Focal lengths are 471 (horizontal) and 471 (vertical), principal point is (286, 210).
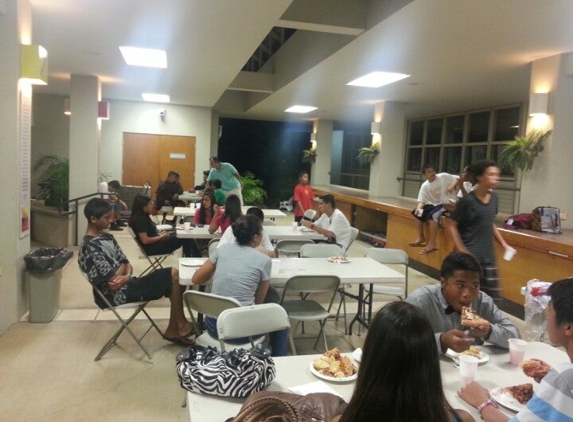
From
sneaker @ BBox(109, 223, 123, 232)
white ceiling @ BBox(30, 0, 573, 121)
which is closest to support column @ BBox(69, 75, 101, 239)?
white ceiling @ BBox(30, 0, 573, 121)

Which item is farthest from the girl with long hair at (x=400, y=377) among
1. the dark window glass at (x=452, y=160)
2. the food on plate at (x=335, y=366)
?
the dark window glass at (x=452, y=160)

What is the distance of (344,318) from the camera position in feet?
15.3

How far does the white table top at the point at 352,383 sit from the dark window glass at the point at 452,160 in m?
9.80

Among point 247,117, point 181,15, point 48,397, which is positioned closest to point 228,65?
point 181,15

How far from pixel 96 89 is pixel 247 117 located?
763cm

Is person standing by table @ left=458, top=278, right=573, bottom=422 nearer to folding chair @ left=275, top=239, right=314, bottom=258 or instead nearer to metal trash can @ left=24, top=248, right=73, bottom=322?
folding chair @ left=275, top=239, right=314, bottom=258

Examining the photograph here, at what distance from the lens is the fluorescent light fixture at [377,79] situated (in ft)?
24.1

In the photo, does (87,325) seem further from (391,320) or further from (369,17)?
(369,17)

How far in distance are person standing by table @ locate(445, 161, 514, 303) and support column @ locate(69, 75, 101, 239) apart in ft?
21.5

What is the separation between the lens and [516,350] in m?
2.04

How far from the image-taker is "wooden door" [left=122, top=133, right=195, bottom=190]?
1165cm

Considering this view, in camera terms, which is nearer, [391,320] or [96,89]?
[391,320]

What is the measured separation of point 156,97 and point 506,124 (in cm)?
775

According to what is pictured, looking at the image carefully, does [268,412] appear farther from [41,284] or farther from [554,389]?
[41,284]
